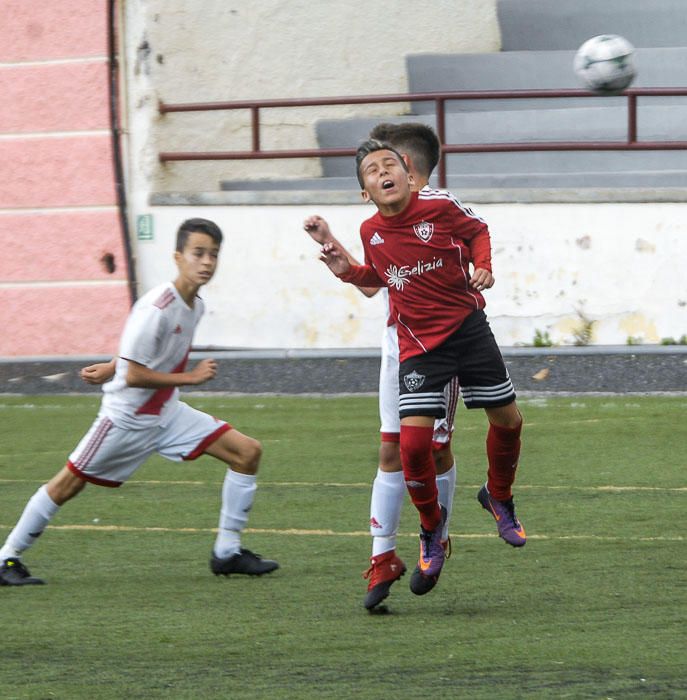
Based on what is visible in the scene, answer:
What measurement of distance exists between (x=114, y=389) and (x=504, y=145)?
421 inches

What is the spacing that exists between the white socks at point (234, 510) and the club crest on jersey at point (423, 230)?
4.86ft

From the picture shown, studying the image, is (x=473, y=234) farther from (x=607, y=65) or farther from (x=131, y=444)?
(x=607, y=65)

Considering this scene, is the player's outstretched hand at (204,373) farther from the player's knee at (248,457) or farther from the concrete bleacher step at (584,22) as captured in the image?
the concrete bleacher step at (584,22)

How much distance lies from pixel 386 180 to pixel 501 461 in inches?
53.6

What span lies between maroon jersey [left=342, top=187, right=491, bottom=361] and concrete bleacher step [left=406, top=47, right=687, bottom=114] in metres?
13.3

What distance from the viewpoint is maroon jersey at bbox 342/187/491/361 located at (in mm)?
5988

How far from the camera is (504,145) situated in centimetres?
1688

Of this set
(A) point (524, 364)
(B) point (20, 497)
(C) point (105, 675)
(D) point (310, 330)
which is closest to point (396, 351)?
(C) point (105, 675)

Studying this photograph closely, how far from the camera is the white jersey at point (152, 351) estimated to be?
6.60 m

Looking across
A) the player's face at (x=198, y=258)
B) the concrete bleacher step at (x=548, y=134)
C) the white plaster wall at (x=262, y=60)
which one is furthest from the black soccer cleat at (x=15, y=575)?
the concrete bleacher step at (x=548, y=134)

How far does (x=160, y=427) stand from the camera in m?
6.82

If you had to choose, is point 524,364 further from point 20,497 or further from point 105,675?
point 105,675

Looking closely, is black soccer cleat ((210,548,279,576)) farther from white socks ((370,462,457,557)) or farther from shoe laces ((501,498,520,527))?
shoe laces ((501,498,520,527))

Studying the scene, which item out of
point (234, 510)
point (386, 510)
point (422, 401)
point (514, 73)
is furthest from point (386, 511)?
point (514, 73)
